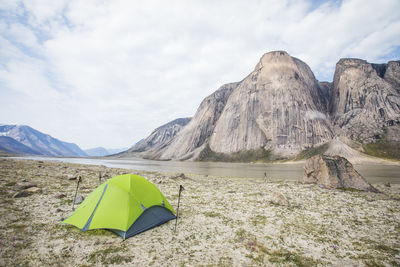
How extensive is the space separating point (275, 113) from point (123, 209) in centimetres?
12937

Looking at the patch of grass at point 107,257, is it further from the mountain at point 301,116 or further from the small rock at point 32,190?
the mountain at point 301,116

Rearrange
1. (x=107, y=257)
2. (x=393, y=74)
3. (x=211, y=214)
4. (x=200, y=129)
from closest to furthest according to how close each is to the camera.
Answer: (x=107, y=257) → (x=211, y=214) → (x=393, y=74) → (x=200, y=129)

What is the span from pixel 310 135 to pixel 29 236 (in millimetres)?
129629

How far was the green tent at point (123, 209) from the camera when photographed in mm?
7480

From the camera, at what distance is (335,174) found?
19.3 meters

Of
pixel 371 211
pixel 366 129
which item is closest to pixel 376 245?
pixel 371 211

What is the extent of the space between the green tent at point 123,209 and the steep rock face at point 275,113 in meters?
117

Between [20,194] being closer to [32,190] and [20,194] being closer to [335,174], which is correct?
[32,190]

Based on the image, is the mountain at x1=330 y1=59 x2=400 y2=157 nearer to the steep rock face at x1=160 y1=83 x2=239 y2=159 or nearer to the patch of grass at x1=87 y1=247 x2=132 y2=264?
the steep rock face at x1=160 y1=83 x2=239 y2=159

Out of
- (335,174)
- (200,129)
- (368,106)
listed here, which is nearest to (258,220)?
(335,174)

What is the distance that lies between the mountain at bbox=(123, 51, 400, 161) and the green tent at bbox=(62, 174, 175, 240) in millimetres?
112576

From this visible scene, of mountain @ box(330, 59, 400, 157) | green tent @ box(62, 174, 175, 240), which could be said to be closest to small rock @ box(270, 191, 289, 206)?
green tent @ box(62, 174, 175, 240)

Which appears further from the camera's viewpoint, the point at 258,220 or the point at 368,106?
the point at 368,106

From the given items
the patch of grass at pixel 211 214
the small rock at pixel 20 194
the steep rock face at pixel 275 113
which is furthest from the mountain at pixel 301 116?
the small rock at pixel 20 194
